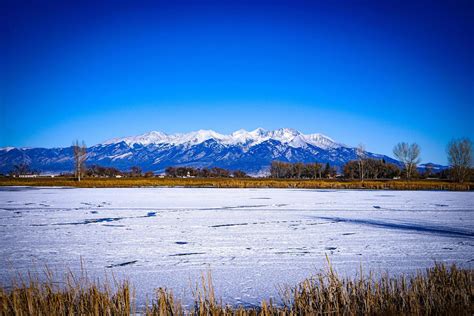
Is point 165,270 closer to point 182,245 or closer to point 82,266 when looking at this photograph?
point 82,266

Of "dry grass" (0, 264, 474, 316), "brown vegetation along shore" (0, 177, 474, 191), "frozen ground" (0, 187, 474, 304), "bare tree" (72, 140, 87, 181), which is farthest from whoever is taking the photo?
"bare tree" (72, 140, 87, 181)

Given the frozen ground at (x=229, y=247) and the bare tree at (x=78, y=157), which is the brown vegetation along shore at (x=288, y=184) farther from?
the frozen ground at (x=229, y=247)

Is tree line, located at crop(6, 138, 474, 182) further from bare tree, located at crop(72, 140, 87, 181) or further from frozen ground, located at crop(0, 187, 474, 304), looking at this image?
frozen ground, located at crop(0, 187, 474, 304)

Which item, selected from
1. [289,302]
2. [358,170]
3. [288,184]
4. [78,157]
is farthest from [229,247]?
[358,170]

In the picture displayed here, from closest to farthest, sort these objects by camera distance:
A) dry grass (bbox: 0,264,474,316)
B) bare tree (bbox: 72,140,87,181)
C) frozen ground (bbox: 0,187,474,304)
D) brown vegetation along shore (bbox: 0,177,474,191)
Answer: dry grass (bbox: 0,264,474,316), frozen ground (bbox: 0,187,474,304), brown vegetation along shore (bbox: 0,177,474,191), bare tree (bbox: 72,140,87,181)

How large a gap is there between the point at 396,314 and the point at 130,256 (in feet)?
17.9

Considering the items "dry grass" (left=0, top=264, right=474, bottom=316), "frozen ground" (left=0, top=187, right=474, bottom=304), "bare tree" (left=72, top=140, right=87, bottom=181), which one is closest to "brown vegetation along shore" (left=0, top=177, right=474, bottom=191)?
"bare tree" (left=72, top=140, right=87, bottom=181)

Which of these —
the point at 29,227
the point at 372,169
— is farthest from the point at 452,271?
the point at 372,169

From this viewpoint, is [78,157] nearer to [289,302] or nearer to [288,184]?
[288,184]

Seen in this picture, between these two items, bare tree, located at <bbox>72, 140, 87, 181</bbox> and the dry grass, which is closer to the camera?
the dry grass

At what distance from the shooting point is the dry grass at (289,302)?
4605 mm

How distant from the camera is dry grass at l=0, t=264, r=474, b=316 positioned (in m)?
4.61

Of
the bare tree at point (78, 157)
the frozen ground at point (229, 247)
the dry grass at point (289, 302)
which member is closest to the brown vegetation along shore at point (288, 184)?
the bare tree at point (78, 157)

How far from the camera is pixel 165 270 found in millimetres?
6703
